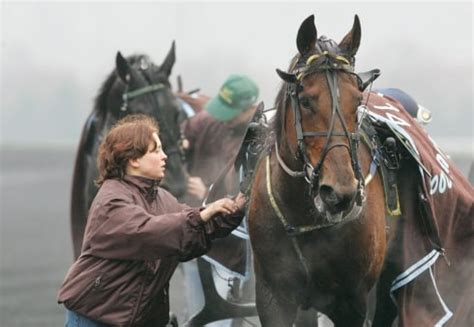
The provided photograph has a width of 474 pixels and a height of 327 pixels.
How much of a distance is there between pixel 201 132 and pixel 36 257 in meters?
5.57

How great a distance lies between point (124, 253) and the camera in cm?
504

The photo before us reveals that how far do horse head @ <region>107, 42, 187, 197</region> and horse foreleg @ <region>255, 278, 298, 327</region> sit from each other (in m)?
2.89

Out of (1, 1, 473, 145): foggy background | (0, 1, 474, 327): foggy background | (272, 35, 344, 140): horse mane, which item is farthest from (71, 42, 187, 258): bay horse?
(272, 35, 344, 140): horse mane

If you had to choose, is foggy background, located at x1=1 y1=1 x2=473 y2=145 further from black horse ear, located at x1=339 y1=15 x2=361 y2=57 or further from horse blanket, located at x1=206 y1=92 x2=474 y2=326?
black horse ear, located at x1=339 y1=15 x2=361 y2=57

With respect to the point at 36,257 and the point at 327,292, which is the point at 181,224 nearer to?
the point at 327,292

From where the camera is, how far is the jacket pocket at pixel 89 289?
5055 millimetres

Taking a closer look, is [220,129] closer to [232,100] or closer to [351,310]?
[232,100]

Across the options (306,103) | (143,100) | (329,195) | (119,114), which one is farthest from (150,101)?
(329,195)

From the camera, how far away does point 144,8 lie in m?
20.7

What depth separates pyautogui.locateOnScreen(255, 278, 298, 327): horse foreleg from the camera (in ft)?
18.8

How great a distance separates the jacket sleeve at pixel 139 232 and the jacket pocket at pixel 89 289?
0.11 metres

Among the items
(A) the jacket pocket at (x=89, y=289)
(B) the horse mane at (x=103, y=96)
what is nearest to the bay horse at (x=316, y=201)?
(A) the jacket pocket at (x=89, y=289)

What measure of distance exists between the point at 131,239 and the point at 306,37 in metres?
1.21

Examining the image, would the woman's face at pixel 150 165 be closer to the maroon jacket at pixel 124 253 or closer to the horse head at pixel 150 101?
the maroon jacket at pixel 124 253
